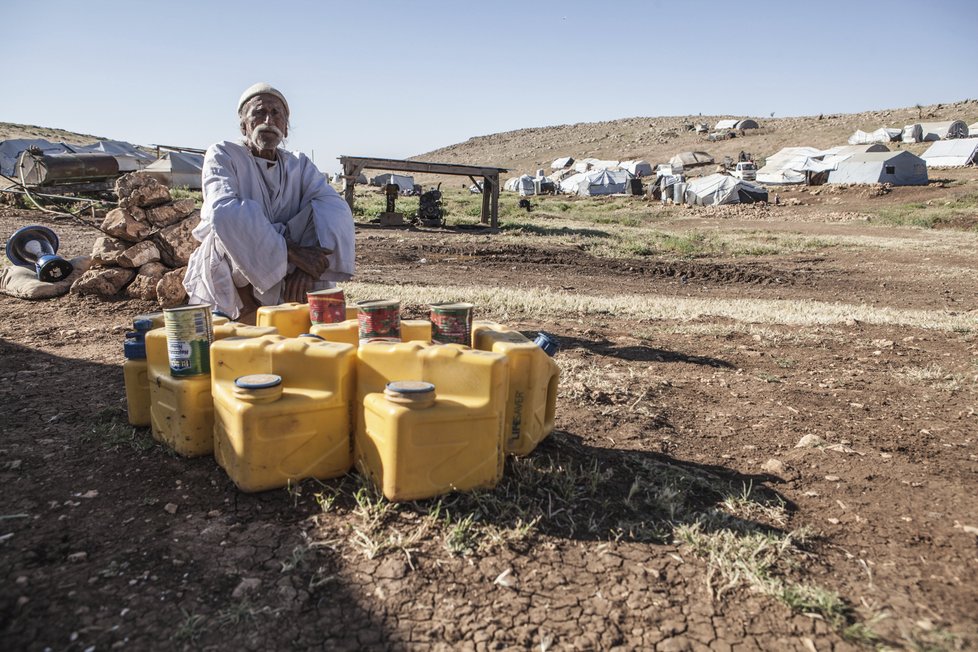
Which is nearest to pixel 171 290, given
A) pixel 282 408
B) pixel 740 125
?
pixel 282 408

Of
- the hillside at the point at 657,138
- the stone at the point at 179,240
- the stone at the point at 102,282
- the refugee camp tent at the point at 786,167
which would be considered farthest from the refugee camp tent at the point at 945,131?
the stone at the point at 102,282

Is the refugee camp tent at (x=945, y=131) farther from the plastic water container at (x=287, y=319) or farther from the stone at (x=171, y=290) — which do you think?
the plastic water container at (x=287, y=319)

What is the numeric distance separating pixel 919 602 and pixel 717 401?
1.95 metres

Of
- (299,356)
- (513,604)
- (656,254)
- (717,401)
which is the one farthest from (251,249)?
(656,254)

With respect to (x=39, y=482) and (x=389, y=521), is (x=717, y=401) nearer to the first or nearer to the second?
(x=389, y=521)

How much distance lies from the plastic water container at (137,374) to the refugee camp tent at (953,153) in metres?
40.6

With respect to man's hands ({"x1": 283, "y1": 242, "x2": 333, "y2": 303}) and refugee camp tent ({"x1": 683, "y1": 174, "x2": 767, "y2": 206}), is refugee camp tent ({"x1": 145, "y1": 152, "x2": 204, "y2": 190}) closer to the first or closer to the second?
refugee camp tent ({"x1": 683, "y1": 174, "x2": 767, "y2": 206})

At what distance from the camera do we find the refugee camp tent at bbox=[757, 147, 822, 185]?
35281mm

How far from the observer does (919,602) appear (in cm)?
192

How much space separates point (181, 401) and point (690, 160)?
4583 centimetres

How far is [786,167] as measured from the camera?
3678 centimetres

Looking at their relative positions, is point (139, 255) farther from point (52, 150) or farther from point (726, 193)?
point (726, 193)

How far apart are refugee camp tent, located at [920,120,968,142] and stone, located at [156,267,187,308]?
46.9 m

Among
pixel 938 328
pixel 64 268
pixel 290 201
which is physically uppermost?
pixel 290 201
